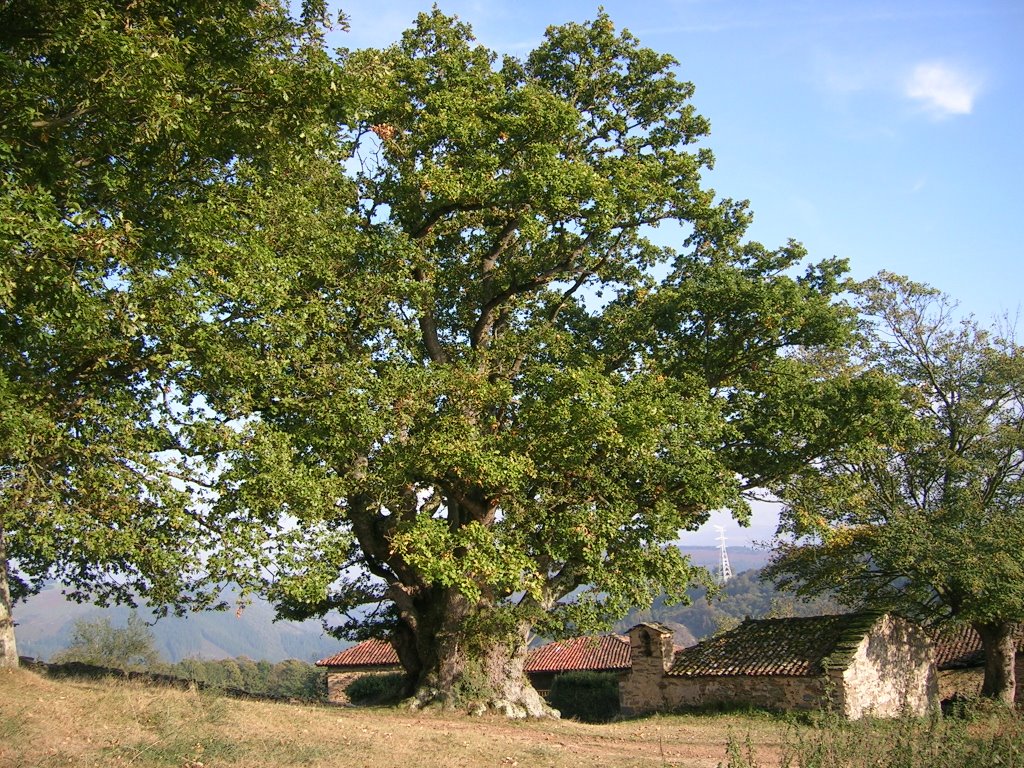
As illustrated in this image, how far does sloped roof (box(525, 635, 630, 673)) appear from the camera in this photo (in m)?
39.4

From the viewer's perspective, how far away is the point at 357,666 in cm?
4059

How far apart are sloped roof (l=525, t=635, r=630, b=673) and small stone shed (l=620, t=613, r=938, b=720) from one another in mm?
11179

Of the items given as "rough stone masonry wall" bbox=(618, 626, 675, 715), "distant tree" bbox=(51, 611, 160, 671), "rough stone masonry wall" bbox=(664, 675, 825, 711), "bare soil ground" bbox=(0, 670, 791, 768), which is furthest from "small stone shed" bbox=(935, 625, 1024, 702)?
"distant tree" bbox=(51, 611, 160, 671)

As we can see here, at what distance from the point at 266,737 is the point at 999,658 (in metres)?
27.9

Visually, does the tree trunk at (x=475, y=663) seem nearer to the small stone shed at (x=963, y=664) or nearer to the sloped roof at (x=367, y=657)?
the small stone shed at (x=963, y=664)

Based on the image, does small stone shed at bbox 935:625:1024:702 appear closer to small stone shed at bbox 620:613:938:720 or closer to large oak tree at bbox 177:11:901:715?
small stone shed at bbox 620:613:938:720

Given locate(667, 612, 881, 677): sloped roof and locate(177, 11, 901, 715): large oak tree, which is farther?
locate(667, 612, 881, 677): sloped roof

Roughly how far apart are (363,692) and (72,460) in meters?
29.0

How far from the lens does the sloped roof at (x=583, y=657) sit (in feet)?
129

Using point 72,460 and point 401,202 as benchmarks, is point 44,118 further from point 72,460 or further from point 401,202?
point 401,202

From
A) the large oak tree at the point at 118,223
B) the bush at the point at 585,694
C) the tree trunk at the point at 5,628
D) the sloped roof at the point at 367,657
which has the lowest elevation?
the bush at the point at 585,694

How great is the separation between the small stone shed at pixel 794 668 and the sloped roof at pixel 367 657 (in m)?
16.1

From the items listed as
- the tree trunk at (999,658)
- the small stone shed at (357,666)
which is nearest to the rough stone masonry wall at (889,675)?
the tree trunk at (999,658)

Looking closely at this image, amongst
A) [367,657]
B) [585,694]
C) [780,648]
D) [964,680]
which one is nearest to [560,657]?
[585,694]
